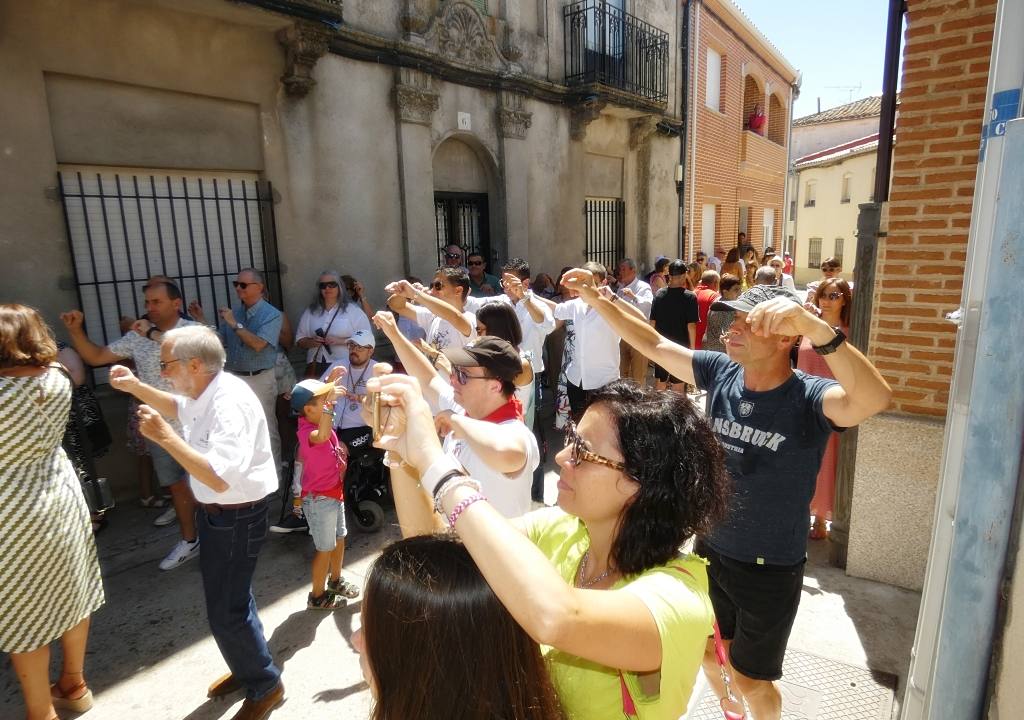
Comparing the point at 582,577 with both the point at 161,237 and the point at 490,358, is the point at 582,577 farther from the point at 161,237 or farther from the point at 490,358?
the point at 161,237

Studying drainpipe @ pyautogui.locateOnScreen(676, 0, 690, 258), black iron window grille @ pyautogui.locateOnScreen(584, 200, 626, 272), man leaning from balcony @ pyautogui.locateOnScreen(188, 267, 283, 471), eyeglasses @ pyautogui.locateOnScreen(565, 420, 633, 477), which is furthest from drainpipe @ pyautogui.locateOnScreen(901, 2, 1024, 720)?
drainpipe @ pyautogui.locateOnScreen(676, 0, 690, 258)

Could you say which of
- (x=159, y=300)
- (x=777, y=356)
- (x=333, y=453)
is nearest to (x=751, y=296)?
(x=777, y=356)

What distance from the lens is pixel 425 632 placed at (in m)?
1.17

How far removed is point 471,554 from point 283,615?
3.26m

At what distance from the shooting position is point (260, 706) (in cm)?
296

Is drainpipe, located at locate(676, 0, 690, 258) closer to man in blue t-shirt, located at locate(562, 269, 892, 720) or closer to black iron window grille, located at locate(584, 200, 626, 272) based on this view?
black iron window grille, located at locate(584, 200, 626, 272)

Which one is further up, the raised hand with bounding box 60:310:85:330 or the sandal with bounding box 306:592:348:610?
the raised hand with bounding box 60:310:85:330

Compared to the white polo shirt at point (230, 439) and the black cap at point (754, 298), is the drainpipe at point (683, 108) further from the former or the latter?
the white polo shirt at point (230, 439)

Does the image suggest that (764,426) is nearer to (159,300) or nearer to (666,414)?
(666,414)

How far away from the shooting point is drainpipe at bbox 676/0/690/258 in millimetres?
13406

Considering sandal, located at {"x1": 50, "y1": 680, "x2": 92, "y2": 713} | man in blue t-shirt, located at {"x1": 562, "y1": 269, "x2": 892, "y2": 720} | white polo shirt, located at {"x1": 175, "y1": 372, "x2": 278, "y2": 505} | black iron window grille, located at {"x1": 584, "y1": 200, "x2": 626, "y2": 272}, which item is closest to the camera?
man in blue t-shirt, located at {"x1": 562, "y1": 269, "x2": 892, "y2": 720}

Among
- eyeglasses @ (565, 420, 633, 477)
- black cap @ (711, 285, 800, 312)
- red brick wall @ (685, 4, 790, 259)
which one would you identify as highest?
red brick wall @ (685, 4, 790, 259)

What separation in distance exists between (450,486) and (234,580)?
2.09m

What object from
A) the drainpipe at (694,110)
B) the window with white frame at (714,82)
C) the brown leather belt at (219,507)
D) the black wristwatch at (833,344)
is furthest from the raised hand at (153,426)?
the window with white frame at (714,82)
